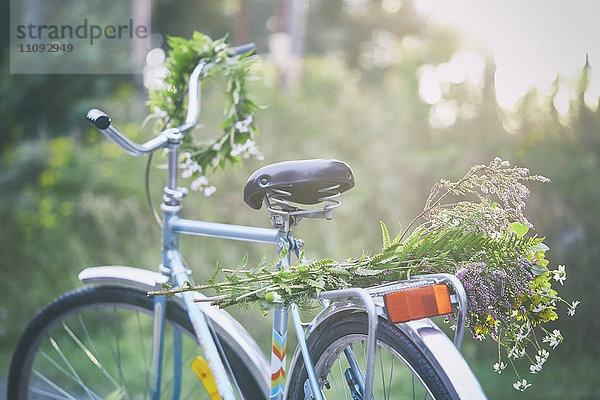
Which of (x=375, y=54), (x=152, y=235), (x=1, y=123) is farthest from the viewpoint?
(x=375, y=54)

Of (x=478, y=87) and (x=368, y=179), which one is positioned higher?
(x=478, y=87)

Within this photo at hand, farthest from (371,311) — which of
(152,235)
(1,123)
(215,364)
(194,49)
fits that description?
(1,123)

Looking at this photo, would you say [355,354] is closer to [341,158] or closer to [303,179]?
[303,179]

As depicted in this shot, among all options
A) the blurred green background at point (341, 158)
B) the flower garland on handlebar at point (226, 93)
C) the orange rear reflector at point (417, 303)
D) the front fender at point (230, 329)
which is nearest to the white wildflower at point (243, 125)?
the flower garland on handlebar at point (226, 93)

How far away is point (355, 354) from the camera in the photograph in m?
1.30

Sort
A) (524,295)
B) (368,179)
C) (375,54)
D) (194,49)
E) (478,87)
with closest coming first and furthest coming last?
(524,295) < (194,49) < (478,87) < (368,179) < (375,54)

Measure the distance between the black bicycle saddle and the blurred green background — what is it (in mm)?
1009

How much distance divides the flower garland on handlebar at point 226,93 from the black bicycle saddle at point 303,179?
0.57 metres

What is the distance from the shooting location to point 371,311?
39.5 inches

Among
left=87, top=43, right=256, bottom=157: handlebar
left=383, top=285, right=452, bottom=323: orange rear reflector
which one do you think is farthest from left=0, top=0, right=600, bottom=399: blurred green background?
left=383, top=285, right=452, bottom=323: orange rear reflector

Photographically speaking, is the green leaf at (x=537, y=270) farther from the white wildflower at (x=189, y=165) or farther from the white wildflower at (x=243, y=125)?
the white wildflower at (x=189, y=165)

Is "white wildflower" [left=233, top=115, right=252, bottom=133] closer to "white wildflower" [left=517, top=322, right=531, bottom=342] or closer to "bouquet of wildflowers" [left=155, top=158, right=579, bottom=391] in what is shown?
"bouquet of wildflowers" [left=155, top=158, right=579, bottom=391]

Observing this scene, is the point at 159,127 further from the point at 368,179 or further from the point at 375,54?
the point at 375,54

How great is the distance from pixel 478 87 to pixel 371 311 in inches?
95.5
